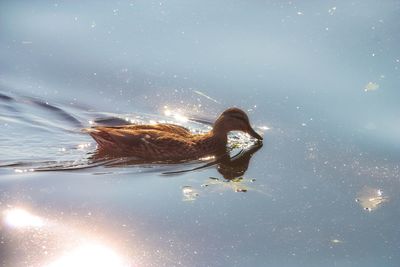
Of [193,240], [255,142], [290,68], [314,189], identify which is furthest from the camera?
[290,68]

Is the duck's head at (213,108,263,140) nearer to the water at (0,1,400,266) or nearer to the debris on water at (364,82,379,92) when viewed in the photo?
the water at (0,1,400,266)

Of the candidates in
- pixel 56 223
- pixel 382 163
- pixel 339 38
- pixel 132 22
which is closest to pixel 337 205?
pixel 382 163

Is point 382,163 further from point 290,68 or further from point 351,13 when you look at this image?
point 351,13

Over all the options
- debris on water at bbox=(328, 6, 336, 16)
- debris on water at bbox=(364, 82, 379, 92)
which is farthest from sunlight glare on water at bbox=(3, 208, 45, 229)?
debris on water at bbox=(328, 6, 336, 16)

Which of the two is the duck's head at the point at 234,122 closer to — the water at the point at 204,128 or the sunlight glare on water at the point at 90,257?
the water at the point at 204,128

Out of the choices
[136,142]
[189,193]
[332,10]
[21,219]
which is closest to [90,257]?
[21,219]

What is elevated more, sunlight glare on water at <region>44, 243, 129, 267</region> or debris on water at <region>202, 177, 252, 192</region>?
debris on water at <region>202, 177, 252, 192</region>
